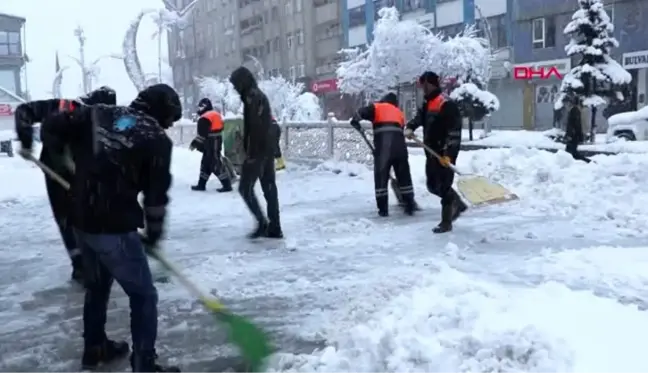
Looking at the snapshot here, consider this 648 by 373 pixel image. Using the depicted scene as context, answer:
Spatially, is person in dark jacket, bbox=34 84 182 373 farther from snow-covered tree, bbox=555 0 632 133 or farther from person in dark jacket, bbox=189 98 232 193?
snow-covered tree, bbox=555 0 632 133

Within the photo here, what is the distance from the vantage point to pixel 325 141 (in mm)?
15047

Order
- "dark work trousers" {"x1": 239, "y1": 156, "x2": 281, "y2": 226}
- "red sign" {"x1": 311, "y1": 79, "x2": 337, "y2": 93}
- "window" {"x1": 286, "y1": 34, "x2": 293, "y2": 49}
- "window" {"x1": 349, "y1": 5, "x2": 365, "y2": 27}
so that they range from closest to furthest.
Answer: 1. "dark work trousers" {"x1": 239, "y1": 156, "x2": 281, "y2": 226}
2. "window" {"x1": 349, "y1": 5, "x2": 365, "y2": 27}
3. "red sign" {"x1": 311, "y1": 79, "x2": 337, "y2": 93}
4. "window" {"x1": 286, "y1": 34, "x2": 293, "y2": 49}

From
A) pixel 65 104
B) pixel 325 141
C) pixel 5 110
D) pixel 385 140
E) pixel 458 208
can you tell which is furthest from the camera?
pixel 5 110

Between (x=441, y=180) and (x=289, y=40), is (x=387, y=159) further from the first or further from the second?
(x=289, y=40)

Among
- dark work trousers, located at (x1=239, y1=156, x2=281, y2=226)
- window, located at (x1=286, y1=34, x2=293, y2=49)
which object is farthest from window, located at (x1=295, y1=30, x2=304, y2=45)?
dark work trousers, located at (x1=239, y1=156, x2=281, y2=226)

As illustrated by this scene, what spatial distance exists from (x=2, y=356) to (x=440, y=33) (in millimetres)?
36478

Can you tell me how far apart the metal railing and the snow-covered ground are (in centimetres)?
389

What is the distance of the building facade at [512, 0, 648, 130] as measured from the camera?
99.2ft

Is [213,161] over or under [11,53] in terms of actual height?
under

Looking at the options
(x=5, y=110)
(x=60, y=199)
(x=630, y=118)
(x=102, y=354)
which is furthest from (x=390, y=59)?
(x=102, y=354)

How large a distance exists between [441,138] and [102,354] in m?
4.23

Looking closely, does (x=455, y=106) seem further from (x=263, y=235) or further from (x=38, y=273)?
(x=38, y=273)

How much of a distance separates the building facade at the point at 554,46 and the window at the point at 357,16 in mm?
12766

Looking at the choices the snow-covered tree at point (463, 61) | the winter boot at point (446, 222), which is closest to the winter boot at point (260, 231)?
the winter boot at point (446, 222)
